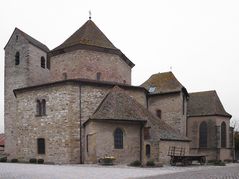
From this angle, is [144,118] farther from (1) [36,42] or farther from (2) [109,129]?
Answer: (1) [36,42]

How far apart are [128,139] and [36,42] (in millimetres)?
19901

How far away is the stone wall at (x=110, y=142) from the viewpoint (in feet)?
100

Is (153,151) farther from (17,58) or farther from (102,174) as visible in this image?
(17,58)

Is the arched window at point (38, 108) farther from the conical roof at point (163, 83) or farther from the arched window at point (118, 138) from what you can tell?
the conical roof at point (163, 83)

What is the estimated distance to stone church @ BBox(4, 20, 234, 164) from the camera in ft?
103

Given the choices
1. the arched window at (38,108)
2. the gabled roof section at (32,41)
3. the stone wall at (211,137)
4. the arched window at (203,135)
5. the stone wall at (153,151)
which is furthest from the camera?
the arched window at (203,135)

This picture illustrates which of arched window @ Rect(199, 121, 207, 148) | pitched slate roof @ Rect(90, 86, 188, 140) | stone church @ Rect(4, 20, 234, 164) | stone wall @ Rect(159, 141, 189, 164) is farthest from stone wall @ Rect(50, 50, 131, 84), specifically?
arched window @ Rect(199, 121, 207, 148)

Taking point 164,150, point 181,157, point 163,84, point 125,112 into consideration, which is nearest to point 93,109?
point 125,112

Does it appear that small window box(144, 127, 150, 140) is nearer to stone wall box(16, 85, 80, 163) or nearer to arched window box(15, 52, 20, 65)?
stone wall box(16, 85, 80, 163)

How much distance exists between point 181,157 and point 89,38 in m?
15.3

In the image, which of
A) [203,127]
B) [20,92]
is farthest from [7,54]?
[203,127]

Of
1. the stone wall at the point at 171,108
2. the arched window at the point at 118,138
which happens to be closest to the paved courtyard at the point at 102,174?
the arched window at the point at 118,138

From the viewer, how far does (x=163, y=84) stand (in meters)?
44.2

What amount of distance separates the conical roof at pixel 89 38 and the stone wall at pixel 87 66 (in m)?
0.93
